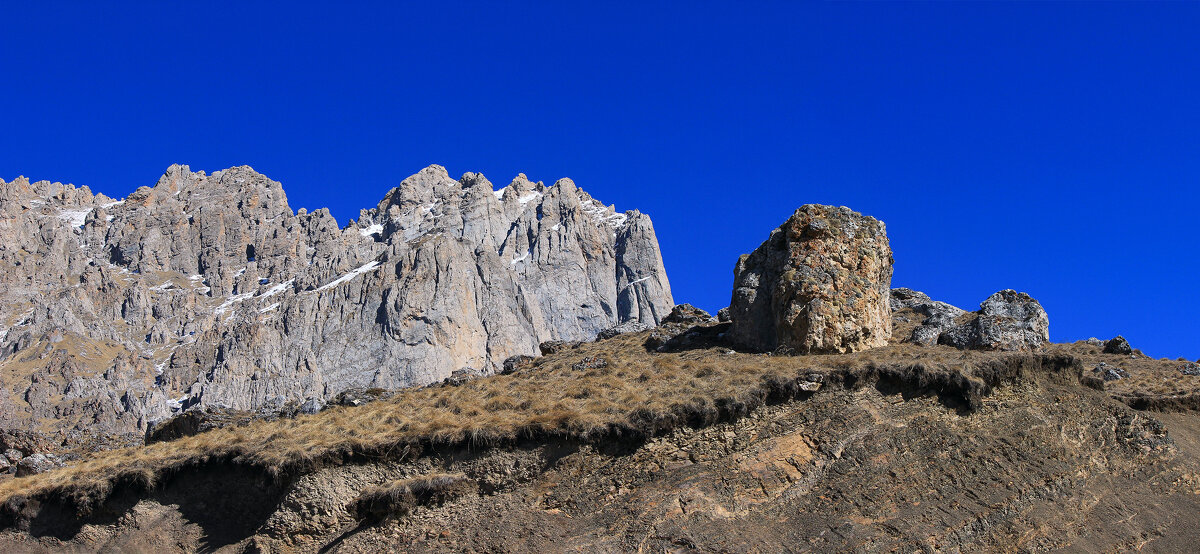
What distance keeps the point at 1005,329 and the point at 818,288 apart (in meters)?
6.00

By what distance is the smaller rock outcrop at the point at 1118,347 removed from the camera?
3195 cm

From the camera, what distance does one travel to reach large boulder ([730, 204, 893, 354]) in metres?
26.5

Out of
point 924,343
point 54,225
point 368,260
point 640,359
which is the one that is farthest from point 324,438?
point 54,225

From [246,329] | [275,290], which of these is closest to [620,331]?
[246,329]

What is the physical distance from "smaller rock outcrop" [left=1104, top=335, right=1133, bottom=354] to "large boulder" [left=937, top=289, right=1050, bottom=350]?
4155 millimetres

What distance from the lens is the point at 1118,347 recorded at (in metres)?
32.2

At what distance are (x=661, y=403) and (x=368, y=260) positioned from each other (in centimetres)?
18402

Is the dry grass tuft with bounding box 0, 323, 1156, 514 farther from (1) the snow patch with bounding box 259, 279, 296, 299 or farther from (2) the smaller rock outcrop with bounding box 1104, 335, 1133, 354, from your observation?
(1) the snow patch with bounding box 259, 279, 296, 299

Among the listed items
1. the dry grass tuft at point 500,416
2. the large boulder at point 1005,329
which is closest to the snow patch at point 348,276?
the dry grass tuft at point 500,416

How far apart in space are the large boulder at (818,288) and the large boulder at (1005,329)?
7.00 feet

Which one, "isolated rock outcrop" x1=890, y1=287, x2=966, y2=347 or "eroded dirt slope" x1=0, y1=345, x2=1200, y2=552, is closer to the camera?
"eroded dirt slope" x1=0, y1=345, x2=1200, y2=552

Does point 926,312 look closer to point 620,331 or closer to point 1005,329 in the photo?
point 1005,329

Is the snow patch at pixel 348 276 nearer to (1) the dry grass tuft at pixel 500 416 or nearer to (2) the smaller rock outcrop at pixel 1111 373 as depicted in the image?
(1) the dry grass tuft at pixel 500 416

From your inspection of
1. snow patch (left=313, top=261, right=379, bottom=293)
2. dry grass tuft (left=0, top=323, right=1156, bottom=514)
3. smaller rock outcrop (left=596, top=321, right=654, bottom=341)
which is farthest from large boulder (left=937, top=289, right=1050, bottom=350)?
snow patch (left=313, top=261, right=379, bottom=293)
